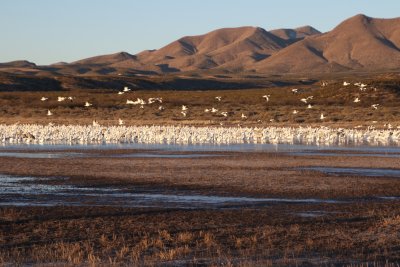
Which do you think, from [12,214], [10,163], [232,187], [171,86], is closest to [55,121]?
[10,163]

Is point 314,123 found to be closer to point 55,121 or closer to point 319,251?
point 55,121

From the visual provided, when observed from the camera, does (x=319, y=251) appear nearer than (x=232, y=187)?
Yes

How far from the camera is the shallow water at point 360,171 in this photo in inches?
977

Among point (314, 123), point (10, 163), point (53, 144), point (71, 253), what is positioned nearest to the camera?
point (71, 253)

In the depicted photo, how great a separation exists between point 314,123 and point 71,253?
42.6 metres

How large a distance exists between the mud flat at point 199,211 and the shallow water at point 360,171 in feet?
0.10

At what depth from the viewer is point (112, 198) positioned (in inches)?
757

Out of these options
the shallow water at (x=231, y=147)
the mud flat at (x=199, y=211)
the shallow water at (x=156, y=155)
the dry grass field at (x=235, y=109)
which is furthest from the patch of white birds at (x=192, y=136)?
the mud flat at (x=199, y=211)

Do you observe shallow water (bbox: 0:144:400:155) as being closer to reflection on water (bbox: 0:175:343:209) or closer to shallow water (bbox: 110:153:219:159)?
shallow water (bbox: 110:153:219:159)

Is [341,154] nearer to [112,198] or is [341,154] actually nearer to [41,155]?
[41,155]

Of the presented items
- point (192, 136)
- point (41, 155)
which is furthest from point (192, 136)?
point (41, 155)

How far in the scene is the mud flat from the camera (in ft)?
42.2

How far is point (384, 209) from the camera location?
1750 cm

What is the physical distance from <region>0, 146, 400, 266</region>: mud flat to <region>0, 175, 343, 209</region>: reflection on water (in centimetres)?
2
